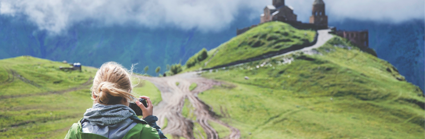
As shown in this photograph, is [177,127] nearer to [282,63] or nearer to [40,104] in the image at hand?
[40,104]

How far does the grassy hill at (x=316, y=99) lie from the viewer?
39875mm

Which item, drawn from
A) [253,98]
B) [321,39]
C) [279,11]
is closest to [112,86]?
[253,98]

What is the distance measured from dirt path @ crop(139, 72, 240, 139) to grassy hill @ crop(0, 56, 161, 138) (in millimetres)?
2435

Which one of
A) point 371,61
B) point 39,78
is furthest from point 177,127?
point 371,61

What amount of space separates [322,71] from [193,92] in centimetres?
2645

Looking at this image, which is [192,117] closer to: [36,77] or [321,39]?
[36,77]

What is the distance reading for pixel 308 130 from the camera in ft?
127

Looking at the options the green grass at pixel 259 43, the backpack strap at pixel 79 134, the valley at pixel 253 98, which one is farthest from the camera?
the green grass at pixel 259 43

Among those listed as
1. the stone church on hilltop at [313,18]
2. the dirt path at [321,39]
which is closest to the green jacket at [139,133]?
the dirt path at [321,39]

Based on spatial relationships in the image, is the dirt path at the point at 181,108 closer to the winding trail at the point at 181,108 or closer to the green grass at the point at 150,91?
the winding trail at the point at 181,108

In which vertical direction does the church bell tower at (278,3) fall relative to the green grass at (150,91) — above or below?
above

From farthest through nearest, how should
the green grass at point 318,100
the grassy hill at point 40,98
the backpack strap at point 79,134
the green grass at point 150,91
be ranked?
the green grass at point 150,91
the green grass at point 318,100
the grassy hill at point 40,98
the backpack strap at point 79,134

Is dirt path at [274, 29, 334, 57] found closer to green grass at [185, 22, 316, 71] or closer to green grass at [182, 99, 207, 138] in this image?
green grass at [185, 22, 316, 71]

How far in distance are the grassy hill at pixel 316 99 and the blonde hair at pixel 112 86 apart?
1179 inches
